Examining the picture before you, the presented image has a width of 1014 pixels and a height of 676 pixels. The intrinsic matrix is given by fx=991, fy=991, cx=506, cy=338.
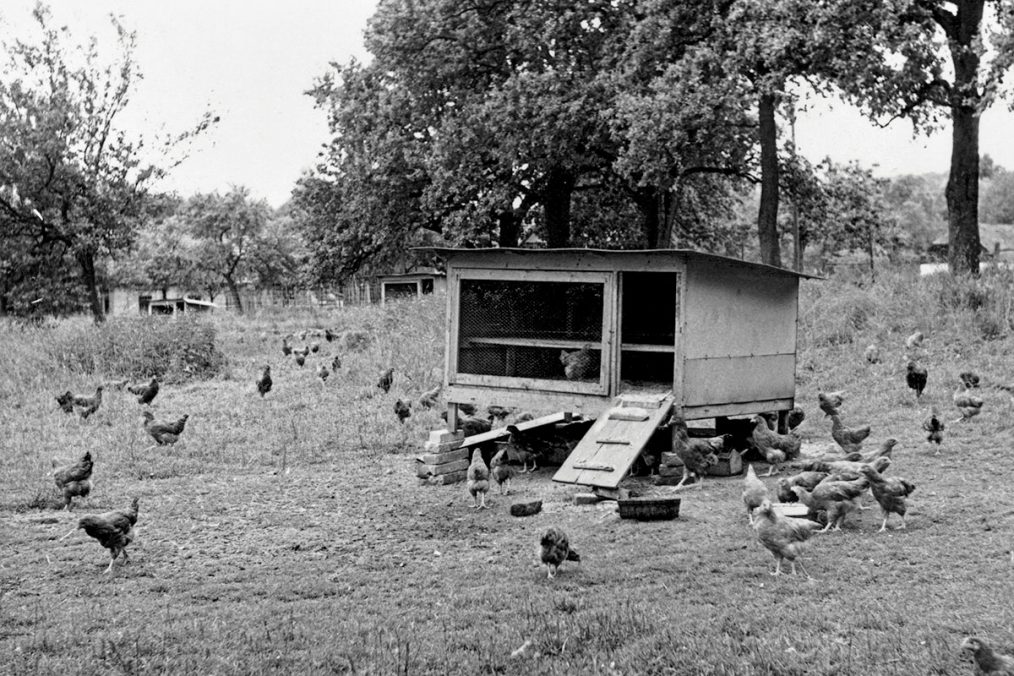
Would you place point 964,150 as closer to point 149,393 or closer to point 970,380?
point 970,380

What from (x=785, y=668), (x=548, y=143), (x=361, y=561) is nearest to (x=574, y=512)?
(x=361, y=561)

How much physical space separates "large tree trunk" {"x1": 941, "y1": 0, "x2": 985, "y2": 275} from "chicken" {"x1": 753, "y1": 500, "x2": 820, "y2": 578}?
1823cm

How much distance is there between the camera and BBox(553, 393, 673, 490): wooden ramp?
10906mm

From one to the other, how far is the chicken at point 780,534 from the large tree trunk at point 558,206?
79.5 feet

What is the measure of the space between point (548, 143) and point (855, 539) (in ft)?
65.6

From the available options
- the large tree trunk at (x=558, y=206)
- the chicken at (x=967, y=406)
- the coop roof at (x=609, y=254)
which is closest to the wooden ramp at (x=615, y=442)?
the coop roof at (x=609, y=254)

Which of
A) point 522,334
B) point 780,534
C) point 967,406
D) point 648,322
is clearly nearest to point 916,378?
point 967,406

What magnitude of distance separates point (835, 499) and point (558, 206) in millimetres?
23986

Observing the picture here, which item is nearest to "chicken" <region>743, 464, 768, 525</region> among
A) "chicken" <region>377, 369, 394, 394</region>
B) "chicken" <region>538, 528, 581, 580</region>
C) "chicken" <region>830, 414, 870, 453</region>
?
"chicken" <region>538, 528, 581, 580</region>

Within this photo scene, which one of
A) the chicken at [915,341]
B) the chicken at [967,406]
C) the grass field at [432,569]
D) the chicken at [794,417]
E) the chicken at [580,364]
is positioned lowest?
the grass field at [432,569]

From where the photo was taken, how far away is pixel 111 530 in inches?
340

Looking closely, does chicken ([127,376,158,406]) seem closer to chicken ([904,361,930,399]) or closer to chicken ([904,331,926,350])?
chicken ([904,361,930,399])

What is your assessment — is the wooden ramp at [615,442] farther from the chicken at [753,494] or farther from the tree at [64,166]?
the tree at [64,166]

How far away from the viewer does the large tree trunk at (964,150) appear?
79.5 feet
